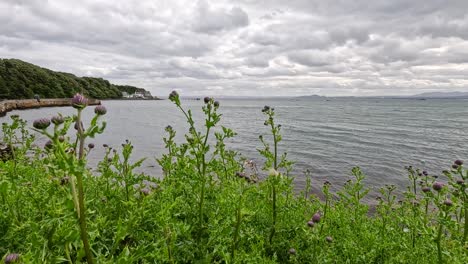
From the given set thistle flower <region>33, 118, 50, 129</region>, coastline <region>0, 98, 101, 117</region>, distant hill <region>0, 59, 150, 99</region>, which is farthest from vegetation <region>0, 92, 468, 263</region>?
distant hill <region>0, 59, 150, 99</region>

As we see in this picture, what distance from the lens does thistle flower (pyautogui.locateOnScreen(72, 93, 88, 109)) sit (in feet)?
7.42

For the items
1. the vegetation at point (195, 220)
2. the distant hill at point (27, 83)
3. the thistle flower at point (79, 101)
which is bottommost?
the vegetation at point (195, 220)

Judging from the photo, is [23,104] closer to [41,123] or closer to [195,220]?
[195,220]

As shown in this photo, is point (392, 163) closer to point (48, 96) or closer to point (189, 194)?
point (189, 194)

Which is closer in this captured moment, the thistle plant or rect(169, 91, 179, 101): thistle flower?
the thistle plant

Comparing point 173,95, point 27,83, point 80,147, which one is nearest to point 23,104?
point 27,83

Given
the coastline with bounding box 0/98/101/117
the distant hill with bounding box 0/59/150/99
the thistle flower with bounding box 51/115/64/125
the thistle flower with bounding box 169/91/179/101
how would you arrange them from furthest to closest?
the distant hill with bounding box 0/59/150/99 → the coastline with bounding box 0/98/101/117 → the thistle flower with bounding box 169/91/179/101 → the thistle flower with bounding box 51/115/64/125

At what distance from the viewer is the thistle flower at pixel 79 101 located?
2262mm

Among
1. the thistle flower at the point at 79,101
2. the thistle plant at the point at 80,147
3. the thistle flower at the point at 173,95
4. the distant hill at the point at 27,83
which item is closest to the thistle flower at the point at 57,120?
the thistle plant at the point at 80,147

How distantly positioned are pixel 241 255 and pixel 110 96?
8077 inches

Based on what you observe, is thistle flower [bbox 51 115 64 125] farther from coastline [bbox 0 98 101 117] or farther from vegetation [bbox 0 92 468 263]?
coastline [bbox 0 98 101 117]

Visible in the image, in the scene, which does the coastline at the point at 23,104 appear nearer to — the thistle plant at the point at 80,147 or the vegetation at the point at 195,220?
the vegetation at the point at 195,220

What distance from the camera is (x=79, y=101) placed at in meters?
2.31

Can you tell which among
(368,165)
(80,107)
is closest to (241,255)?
(80,107)
